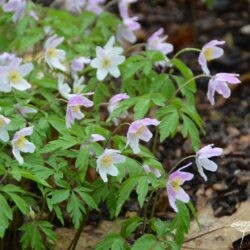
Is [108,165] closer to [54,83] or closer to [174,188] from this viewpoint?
[174,188]

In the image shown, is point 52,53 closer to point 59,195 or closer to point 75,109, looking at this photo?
point 75,109

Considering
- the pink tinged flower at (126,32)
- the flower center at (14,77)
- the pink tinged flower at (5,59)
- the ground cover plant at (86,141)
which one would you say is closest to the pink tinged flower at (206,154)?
the ground cover plant at (86,141)

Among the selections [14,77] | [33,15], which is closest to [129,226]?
[14,77]

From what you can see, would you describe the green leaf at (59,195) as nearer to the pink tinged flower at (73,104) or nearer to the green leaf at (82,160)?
the green leaf at (82,160)

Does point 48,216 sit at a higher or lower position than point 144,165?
lower

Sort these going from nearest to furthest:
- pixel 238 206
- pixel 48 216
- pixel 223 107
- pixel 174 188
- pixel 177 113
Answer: pixel 174 188, pixel 177 113, pixel 48 216, pixel 238 206, pixel 223 107

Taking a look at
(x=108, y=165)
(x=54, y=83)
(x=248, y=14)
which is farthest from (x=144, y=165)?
(x=248, y=14)
